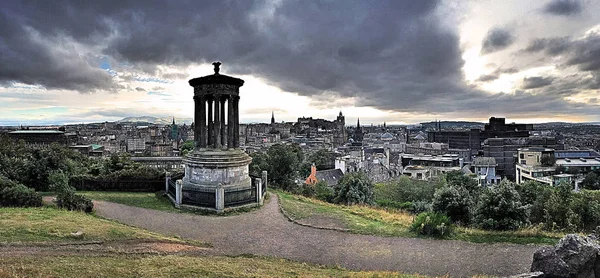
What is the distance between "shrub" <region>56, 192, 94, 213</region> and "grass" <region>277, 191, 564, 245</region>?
961 cm

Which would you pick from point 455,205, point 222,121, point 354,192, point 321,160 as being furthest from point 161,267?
point 321,160

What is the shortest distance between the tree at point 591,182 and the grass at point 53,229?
6030 cm

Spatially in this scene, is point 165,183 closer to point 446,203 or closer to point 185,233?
point 185,233

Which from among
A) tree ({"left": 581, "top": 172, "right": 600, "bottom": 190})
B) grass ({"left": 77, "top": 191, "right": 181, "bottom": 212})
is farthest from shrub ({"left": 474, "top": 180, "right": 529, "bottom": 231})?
tree ({"left": 581, "top": 172, "right": 600, "bottom": 190})

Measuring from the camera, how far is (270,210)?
62.2 feet

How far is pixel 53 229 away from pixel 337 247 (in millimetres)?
9743

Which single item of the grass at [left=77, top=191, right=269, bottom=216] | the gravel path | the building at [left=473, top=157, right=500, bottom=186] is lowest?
the building at [left=473, top=157, right=500, bottom=186]

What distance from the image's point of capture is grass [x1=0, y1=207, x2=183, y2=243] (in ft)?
37.7

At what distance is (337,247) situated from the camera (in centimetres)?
1323

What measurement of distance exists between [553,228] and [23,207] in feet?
81.0

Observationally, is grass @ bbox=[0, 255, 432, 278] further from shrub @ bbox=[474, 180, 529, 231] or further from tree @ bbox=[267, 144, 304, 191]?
tree @ bbox=[267, 144, 304, 191]

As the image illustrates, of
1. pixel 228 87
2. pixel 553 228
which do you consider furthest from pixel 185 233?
pixel 553 228

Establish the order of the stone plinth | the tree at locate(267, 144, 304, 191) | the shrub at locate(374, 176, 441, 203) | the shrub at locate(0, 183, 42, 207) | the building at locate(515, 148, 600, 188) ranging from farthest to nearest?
the building at locate(515, 148, 600, 188)
the shrub at locate(374, 176, 441, 203)
the tree at locate(267, 144, 304, 191)
the stone plinth
the shrub at locate(0, 183, 42, 207)

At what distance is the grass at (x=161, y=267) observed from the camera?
8.35 m
